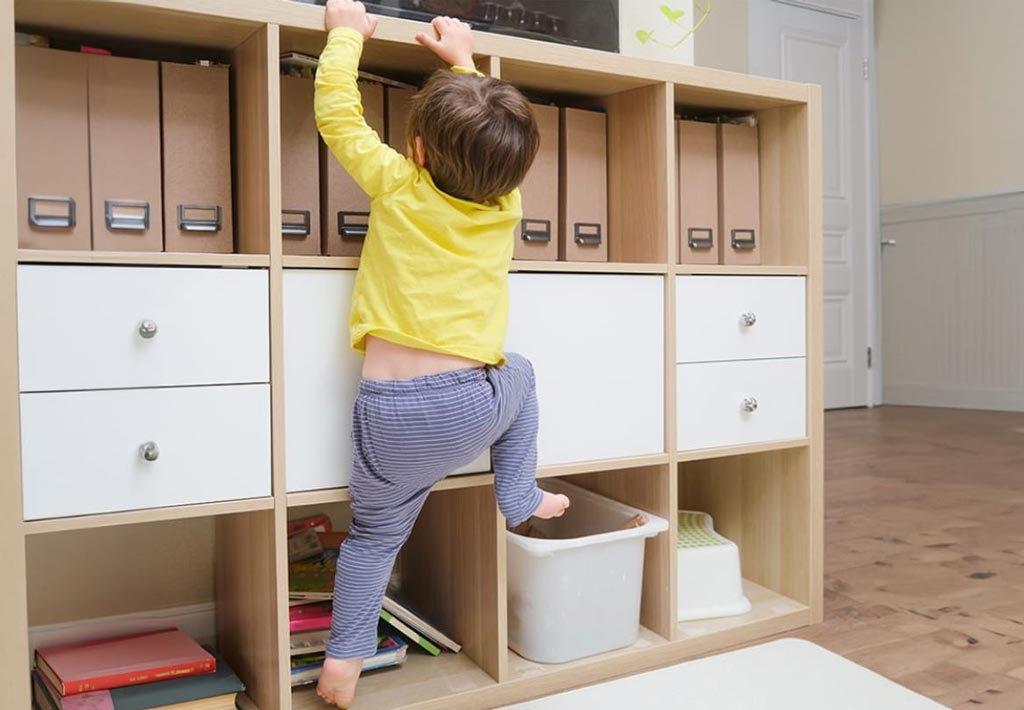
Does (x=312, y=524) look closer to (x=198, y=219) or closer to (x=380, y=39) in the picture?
(x=198, y=219)

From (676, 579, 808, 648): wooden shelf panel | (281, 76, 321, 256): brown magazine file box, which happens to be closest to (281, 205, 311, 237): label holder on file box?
(281, 76, 321, 256): brown magazine file box

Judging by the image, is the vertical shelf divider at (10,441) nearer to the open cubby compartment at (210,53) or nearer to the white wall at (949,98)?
the open cubby compartment at (210,53)

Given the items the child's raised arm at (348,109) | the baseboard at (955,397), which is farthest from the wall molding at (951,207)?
the child's raised arm at (348,109)

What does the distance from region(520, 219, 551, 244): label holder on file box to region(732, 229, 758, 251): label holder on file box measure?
16.5 inches

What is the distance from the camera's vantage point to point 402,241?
1.24 meters

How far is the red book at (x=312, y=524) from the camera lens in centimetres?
169

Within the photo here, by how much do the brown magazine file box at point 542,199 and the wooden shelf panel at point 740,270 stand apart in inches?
8.8

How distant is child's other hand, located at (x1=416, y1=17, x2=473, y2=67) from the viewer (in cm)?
131

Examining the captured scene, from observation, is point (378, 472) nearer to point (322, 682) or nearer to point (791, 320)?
point (322, 682)

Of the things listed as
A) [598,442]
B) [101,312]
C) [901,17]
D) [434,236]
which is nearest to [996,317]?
[901,17]

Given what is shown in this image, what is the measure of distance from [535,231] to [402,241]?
351 mm

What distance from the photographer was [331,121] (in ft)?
4.01

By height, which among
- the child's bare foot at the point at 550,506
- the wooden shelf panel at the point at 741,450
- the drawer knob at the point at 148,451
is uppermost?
the drawer knob at the point at 148,451

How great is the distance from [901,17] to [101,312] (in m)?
4.81
